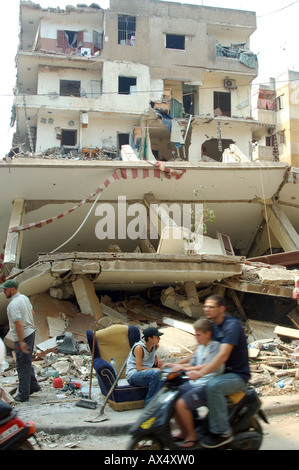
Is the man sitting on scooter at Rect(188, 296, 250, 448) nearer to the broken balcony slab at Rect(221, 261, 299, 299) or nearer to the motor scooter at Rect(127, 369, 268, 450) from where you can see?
the motor scooter at Rect(127, 369, 268, 450)

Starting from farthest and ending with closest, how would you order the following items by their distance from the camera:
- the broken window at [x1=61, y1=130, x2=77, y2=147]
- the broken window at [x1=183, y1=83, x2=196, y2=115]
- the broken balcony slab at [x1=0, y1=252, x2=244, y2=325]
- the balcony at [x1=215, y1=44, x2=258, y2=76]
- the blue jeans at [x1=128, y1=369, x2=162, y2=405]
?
the broken window at [x1=183, y1=83, x2=196, y2=115] < the balcony at [x1=215, y1=44, x2=258, y2=76] < the broken window at [x1=61, y1=130, x2=77, y2=147] < the broken balcony slab at [x1=0, y1=252, x2=244, y2=325] < the blue jeans at [x1=128, y1=369, x2=162, y2=405]

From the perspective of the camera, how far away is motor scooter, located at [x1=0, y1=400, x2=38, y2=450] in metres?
3.51

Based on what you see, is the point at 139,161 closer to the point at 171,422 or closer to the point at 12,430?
the point at 171,422

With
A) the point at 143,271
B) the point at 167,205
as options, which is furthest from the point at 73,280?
the point at 167,205

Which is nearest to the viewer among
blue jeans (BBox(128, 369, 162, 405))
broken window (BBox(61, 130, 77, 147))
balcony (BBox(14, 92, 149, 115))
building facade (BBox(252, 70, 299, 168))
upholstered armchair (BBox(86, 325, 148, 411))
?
blue jeans (BBox(128, 369, 162, 405))

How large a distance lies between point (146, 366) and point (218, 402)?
2279mm

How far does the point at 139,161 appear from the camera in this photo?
14.9 meters

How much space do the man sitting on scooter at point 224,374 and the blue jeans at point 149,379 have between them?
1.75 meters

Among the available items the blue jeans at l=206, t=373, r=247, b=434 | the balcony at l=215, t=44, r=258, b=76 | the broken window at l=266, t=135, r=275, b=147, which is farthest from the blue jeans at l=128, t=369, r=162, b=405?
the broken window at l=266, t=135, r=275, b=147

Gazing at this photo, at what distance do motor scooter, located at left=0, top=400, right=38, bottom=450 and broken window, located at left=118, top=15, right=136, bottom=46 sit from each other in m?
26.9

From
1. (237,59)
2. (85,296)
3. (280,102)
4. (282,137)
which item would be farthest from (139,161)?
(280,102)

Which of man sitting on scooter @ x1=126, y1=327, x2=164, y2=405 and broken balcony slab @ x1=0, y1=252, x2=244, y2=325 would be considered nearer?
man sitting on scooter @ x1=126, y1=327, x2=164, y2=405

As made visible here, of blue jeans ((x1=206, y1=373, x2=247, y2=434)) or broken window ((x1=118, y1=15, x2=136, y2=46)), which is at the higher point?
broken window ((x1=118, y1=15, x2=136, y2=46))

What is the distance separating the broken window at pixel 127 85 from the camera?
27.0 meters
